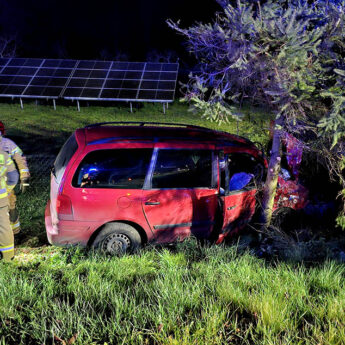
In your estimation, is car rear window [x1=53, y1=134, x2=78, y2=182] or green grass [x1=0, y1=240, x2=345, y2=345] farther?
car rear window [x1=53, y1=134, x2=78, y2=182]

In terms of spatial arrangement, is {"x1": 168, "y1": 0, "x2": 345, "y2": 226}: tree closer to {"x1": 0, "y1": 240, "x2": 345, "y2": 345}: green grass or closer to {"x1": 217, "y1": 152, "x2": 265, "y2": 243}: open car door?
{"x1": 217, "y1": 152, "x2": 265, "y2": 243}: open car door

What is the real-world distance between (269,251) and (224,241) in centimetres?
73

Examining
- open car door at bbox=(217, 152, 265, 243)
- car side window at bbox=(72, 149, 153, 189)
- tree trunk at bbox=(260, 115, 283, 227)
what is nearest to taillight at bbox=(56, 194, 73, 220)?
car side window at bbox=(72, 149, 153, 189)

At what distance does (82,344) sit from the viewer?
8.13ft

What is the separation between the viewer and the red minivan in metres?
4.55

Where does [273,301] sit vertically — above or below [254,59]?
below

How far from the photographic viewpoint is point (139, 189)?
15.3ft

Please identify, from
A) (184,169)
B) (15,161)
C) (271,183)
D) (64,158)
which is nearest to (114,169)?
(64,158)

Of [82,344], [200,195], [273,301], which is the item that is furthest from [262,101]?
[82,344]

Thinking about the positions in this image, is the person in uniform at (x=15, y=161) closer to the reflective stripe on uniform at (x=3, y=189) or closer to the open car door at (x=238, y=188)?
the reflective stripe on uniform at (x=3, y=189)

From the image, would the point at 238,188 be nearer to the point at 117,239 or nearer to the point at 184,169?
the point at 184,169

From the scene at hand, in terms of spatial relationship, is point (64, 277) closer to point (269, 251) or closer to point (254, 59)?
point (269, 251)

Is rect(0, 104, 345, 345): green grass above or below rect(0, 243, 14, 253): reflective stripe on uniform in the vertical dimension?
above

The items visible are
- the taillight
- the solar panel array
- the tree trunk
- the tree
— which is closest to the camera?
the tree
